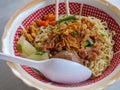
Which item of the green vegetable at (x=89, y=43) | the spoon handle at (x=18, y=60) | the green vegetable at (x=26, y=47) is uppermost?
the green vegetable at (x=89, y=43)

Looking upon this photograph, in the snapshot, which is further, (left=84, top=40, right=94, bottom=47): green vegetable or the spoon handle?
(left=84, top=40, right=94, bottom=47): green vegetable

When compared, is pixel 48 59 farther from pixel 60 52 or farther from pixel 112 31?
pixel 112 31

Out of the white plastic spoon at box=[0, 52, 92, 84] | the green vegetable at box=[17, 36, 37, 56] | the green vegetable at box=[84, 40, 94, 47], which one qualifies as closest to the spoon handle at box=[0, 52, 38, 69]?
the white plastic spoon at box=[0, 52, 92, 84]

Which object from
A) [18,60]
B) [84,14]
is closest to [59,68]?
[18,60]

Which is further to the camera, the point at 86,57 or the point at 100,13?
the point at 100,13

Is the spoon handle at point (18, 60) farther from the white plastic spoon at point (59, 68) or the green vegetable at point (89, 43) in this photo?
the green vegetable at point (89, 43)

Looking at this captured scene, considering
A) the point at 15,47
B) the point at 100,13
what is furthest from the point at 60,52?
the point at 100,13

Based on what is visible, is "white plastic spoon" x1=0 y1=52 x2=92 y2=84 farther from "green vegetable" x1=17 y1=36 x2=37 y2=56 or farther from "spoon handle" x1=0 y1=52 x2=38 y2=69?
"green vegetable" x1=17 y1=36 x2=37 y2=56

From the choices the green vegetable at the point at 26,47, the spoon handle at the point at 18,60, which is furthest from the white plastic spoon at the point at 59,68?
the green vegetable at the point at 26,47
